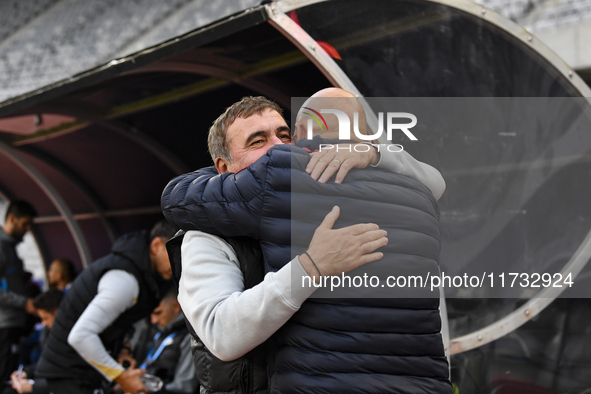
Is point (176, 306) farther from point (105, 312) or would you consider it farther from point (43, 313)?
point (43, 313)

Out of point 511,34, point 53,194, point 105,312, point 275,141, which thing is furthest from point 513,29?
point 53,194

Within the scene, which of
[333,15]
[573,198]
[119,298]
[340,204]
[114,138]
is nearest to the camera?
[340,204]

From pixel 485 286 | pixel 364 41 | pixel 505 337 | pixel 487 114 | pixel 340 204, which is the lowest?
pixel 505 337

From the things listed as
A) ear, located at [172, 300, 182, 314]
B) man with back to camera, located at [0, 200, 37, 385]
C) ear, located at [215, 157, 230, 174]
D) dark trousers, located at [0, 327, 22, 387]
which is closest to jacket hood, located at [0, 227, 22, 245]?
man with back to camera, located at [0, 200, 37, 385]

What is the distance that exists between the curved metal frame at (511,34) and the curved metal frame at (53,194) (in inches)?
145

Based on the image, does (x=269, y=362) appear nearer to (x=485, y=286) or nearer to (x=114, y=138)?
(x=485, y=286)

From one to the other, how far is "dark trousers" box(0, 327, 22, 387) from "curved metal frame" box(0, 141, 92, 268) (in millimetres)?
1289

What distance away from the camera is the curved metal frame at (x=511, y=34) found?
2357 mm

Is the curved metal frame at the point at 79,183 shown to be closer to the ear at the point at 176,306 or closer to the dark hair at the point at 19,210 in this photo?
the dark hair at the point at 19,210

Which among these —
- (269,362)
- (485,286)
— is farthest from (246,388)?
(485,286)

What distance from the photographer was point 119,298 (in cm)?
329

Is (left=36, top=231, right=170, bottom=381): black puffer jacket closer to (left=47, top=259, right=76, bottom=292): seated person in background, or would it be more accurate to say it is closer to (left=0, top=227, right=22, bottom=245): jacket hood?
(left=0, top=227, right=22, bottom=245): jacket hood

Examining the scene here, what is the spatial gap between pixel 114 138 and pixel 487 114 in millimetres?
3277

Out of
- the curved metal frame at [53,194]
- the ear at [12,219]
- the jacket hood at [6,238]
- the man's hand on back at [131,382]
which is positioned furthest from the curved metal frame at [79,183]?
the man's hand on back at [131,382]
